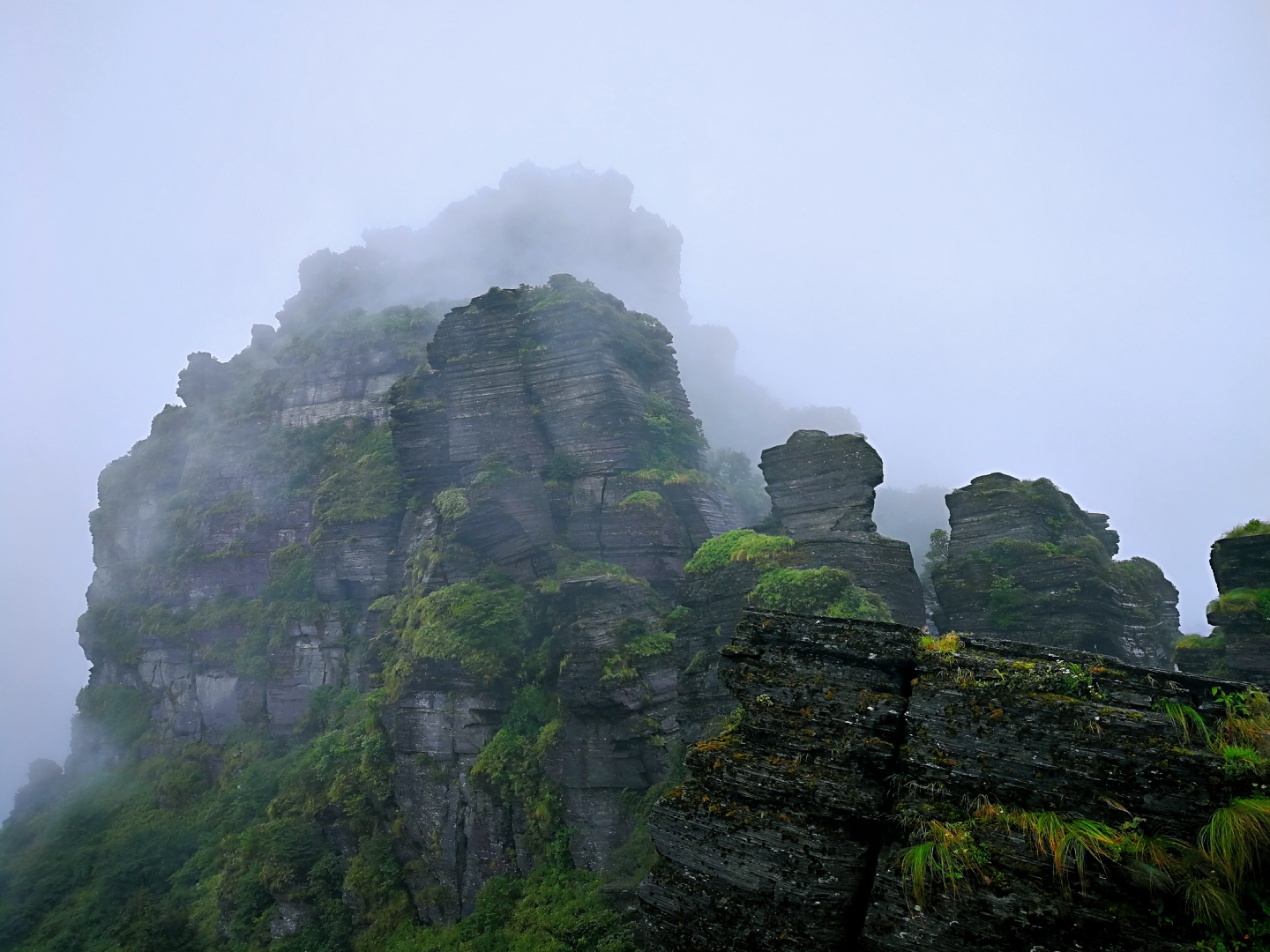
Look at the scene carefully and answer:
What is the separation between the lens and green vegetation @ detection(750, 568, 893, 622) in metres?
14.9

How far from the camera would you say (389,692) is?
22109 mm

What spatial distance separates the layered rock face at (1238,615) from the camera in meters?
13.0

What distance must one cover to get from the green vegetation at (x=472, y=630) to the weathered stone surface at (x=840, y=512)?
997 cm

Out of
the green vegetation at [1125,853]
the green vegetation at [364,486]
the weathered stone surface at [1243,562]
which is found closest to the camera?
the green vegetation at [1125,853]

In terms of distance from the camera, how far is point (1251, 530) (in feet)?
46.5

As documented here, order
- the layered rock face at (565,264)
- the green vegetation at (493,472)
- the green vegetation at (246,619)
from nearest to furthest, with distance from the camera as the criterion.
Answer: the green vegetation at (493,472) → the green vegetation at (246,619) → the layered rock face at (565,264)

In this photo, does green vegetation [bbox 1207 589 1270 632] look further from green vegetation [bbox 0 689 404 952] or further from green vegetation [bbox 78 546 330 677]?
green vegetation [bbox 78 546 330 677]

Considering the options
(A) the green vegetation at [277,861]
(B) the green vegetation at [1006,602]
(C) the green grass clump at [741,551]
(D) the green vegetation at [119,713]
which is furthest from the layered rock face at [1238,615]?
(D) the green vegetation at [119,713]

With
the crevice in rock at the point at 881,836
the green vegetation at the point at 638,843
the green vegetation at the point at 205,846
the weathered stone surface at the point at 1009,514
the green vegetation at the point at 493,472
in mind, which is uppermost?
the green vegetation at the point at 493,472

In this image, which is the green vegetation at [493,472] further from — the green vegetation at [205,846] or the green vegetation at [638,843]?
the green vegetation at [638,843]

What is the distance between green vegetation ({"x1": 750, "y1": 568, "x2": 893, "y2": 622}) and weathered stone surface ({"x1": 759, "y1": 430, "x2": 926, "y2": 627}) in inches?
64.2

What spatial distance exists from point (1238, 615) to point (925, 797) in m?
12.9

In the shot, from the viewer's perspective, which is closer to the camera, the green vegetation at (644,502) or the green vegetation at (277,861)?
the green vegetation at (277,861)

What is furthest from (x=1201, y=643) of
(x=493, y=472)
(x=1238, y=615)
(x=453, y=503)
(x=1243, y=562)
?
(x=453, y=503)
